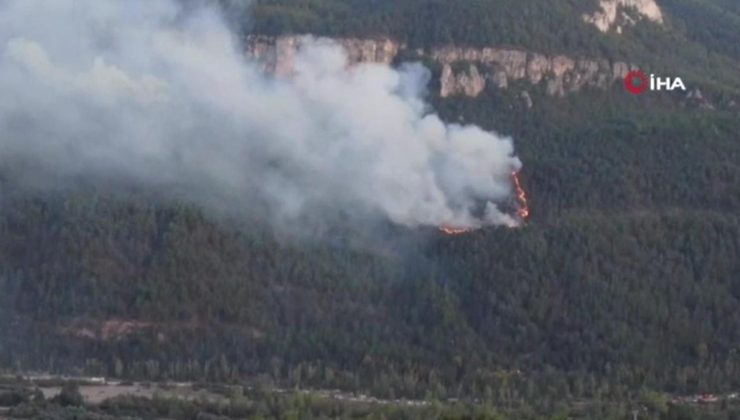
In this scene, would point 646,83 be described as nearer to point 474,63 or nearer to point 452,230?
point 474,63

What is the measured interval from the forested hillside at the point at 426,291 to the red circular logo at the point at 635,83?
8.92 meters

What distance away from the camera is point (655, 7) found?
142875 millimetres

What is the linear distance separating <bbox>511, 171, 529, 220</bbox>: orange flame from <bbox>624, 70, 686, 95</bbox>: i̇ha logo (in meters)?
13.7

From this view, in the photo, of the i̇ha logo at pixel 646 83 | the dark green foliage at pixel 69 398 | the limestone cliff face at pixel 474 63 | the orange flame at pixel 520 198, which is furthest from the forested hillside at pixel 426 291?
the i̇ha logo at pixel 646 83

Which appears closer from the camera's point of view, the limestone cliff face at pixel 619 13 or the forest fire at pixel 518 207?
the forest fire at pixel 518 207

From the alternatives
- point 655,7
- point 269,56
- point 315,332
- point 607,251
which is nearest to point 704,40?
point 655,7

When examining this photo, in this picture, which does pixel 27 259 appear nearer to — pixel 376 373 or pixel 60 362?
pixel 60 362

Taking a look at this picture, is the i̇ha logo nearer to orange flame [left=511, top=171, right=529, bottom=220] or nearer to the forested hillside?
the forested hillside

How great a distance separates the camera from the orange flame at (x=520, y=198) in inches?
4492

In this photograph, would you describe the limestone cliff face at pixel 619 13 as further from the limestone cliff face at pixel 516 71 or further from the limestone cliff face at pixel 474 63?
the limestone cliff face at pixel 474 63

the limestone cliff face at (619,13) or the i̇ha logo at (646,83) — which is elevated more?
the limestone cliff face at (619,13)

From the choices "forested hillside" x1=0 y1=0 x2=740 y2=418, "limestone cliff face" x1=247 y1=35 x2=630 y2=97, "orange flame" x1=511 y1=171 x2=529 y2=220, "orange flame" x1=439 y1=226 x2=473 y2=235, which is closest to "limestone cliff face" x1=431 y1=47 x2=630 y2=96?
"limestone cliff face" x1=247 y1=35 x2=630 y2=97

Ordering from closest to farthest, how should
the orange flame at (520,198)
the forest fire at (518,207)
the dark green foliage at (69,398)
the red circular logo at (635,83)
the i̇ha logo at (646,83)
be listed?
the dark green foliage at (69,398), the forest fire at (518,207), the orange flame at (520,198), the red circular logo at (635,83), the i̇ha logo at (646,83)

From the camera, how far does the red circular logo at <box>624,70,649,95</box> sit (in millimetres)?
129125
